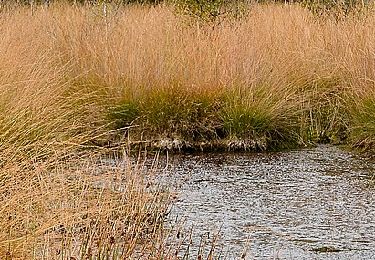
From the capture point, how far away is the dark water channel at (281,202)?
5547 millimetres

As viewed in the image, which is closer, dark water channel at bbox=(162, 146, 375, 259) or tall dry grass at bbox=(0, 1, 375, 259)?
dark water channel at bbox=(162, 146, 375, 259)

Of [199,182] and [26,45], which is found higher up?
[26,45]

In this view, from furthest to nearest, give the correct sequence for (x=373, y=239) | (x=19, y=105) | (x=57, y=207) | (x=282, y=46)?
(x=282, y=46), (x=19, y=105), (x=373, y=239), (x=57, y=207)

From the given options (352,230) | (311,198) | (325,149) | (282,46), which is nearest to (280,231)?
(352,230)

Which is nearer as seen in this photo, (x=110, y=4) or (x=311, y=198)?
(x=311, y=198)

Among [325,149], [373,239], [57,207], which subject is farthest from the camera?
[325,149]

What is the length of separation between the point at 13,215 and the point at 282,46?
6915mm

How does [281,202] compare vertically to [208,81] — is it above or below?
below

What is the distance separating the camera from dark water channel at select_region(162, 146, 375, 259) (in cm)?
555

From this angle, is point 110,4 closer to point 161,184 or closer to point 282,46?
point 282,46

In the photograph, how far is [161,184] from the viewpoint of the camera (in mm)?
6855

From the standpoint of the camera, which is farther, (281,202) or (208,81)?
(208,81)

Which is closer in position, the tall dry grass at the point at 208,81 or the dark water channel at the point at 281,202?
the dark water channel at the point at 281,202

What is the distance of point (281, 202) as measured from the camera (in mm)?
6742
